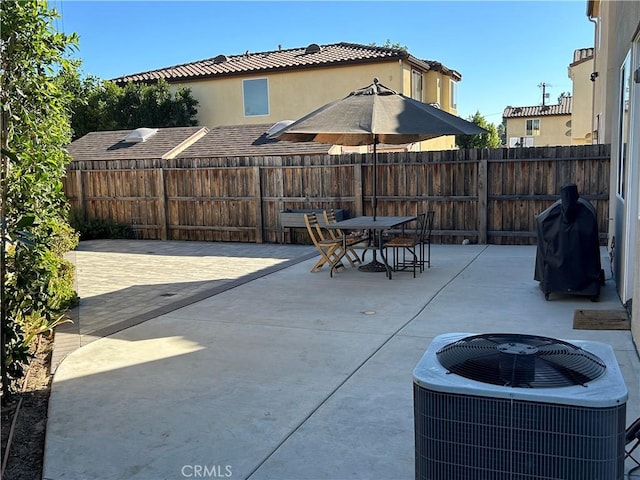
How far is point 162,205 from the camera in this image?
14.3 metres

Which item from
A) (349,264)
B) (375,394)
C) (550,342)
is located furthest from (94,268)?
(550,342)

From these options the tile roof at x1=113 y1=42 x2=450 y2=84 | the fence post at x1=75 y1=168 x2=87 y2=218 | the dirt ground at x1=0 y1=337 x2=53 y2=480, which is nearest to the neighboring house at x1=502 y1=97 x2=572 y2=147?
the tile roof at x1=113 y1=42 x2=450 y2=84

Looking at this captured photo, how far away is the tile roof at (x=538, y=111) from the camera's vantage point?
45.8 meters

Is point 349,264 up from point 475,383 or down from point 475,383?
down

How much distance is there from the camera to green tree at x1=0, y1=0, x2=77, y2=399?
151 inches

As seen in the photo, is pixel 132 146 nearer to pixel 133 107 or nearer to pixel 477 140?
pixel 133 107

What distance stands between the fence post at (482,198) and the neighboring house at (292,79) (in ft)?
31.8

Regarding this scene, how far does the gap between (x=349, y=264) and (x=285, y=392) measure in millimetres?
5773

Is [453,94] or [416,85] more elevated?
[453,94]

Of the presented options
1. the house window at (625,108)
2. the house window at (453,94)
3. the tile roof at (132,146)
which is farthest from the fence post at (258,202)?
the house window at (453,94)

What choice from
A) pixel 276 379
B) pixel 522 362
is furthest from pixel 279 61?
pixel 522 362

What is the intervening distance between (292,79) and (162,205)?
9.39 m

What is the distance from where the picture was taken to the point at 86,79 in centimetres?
2466

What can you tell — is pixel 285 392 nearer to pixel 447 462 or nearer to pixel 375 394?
pixel 375 394
